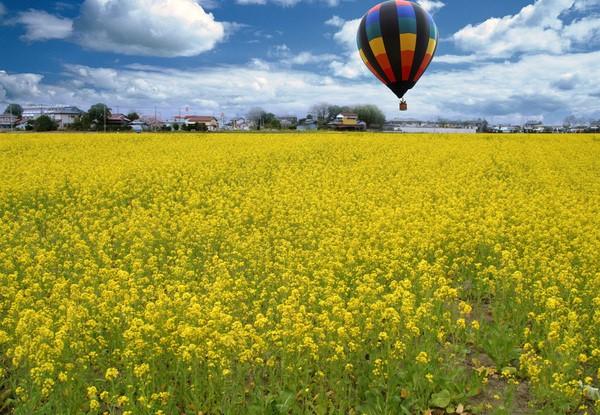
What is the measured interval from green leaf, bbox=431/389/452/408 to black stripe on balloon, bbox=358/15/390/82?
14.5 metres

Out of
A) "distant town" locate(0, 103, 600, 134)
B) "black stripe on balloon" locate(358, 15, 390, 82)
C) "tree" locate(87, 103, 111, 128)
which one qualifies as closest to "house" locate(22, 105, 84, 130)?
"distant town" locate(0, 103, 600, 134)

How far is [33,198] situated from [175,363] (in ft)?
34.7

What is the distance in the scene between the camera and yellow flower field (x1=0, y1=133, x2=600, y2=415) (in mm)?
5188

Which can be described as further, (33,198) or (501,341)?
(33,198)

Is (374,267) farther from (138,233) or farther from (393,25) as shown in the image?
(393,25)

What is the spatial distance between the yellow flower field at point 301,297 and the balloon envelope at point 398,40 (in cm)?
384

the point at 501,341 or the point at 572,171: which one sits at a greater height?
the point at 572,171

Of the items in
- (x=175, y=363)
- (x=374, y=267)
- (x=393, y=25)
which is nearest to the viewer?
(x=175, y=363)

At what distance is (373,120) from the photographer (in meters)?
86.5

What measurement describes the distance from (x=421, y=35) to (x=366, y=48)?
1.86 m

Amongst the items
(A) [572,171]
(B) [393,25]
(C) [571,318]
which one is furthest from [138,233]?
(A) [572,171]

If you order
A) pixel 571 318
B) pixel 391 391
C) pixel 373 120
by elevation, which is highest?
pixel 373 120

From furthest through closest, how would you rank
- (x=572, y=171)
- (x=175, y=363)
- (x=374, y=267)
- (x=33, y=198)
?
(x=572, y=171) < (x=33, y=198) < (x=374, y=267) < (x=175, y=363)

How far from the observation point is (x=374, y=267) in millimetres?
8477
